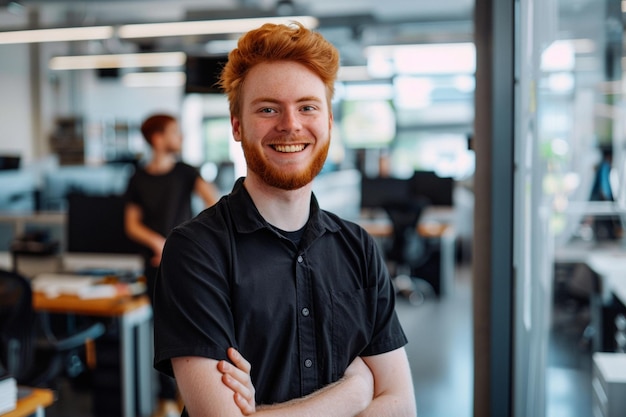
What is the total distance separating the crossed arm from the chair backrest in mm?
2173

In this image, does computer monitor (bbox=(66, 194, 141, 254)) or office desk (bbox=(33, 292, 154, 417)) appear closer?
office desk (bbox=(33, 292, 154, 417))

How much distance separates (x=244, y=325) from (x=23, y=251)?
3859 mm

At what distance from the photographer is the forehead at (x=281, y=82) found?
161 centimetres

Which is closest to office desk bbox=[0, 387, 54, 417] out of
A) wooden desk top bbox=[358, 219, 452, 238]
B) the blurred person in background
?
the blurred person in background

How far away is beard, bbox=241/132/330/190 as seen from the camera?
5.36ft

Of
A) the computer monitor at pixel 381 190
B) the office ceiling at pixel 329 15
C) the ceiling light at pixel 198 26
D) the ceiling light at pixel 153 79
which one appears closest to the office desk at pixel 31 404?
the ceiling light at pixel 198 26

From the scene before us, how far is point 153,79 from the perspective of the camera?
45.9 ft

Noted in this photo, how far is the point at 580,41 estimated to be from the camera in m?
6.08

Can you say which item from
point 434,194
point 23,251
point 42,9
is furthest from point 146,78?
point 23,251

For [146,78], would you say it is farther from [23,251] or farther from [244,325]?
[244,325]

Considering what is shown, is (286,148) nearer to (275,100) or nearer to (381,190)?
(275,100)

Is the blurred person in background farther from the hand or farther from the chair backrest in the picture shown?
the hand

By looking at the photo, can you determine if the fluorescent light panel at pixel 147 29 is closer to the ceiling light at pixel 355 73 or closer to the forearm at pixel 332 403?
the ceiling light at pixel 355 73

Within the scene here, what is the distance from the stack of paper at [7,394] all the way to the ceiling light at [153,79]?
433 inches
